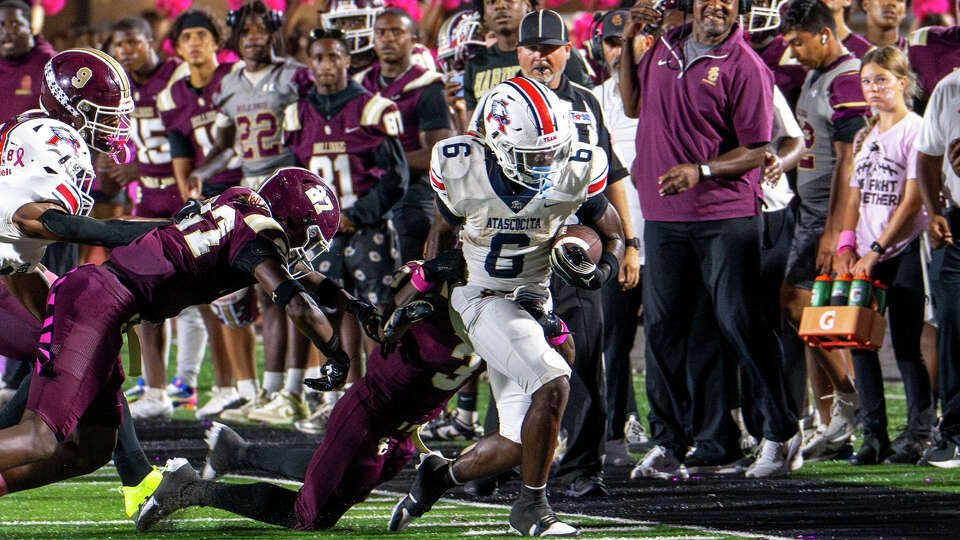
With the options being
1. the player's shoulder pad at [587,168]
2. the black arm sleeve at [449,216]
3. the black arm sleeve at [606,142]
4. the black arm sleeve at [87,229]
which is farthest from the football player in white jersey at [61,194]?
the black arm sleeve at [606,142]

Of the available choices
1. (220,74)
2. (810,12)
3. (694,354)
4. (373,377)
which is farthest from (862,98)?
(220,74)

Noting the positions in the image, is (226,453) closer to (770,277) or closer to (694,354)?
(694,354)

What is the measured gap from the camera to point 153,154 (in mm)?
8867

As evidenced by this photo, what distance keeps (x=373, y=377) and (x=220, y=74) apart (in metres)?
4.20

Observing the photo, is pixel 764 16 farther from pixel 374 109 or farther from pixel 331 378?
pixel 331 378

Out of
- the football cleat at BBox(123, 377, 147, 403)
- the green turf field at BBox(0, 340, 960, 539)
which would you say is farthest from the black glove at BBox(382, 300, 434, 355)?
the football cleat at BBox(123, 377, 147, 403)

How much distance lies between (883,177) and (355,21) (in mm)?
3551

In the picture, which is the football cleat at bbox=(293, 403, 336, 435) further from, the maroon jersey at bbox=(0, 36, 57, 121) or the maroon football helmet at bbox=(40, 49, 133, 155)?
the maroon football helmet at bbox=(40, 49, 133, 155)

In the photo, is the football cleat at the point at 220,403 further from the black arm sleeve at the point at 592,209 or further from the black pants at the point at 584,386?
the black arm sleeve at the point at 592,209

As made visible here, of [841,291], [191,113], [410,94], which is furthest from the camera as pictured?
[191,113]

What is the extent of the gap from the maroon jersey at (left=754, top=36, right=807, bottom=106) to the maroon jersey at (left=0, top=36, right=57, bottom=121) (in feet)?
13.3

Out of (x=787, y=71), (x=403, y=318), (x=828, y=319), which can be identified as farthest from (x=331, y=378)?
(x=787, y=71)

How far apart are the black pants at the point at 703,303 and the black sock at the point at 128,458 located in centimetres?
226

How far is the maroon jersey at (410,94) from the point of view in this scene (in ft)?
26.2
